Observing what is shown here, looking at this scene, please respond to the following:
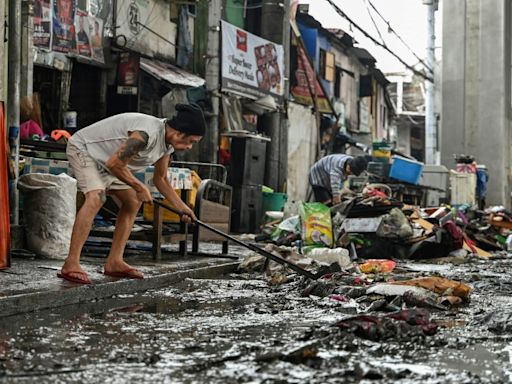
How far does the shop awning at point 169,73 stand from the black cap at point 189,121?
426 inches

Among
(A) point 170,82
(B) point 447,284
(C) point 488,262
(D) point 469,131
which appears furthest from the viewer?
(D) point 469,131

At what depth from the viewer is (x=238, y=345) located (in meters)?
4.46

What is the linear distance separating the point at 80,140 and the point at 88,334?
8.66 ft

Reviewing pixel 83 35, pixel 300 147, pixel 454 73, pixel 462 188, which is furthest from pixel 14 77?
pixel 454 73

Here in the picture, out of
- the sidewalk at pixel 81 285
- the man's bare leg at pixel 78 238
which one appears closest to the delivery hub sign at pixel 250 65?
the sidewalk at pixel 81 285

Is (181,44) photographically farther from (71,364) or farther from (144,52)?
(71,364)

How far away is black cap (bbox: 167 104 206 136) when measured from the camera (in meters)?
6.93

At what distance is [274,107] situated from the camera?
21.3 metres

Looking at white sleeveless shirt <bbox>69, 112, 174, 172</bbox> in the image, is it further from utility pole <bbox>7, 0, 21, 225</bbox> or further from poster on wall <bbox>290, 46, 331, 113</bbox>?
poster on wall <bbox>290, 46, 331, 113</bbox>

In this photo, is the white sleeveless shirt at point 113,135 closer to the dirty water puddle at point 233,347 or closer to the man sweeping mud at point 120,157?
the man sweeping mud at point 120,157

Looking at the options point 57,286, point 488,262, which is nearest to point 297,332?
point 57,286

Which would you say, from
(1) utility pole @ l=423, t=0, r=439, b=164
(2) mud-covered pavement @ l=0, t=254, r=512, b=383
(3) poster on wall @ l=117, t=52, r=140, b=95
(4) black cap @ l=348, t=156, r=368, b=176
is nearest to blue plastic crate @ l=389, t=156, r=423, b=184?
(3) poster on wall @ l=117, t=52, r=140, b=95

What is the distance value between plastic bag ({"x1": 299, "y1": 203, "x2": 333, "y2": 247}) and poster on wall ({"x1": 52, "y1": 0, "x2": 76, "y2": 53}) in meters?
6.00

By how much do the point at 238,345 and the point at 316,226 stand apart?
809 centimetres
